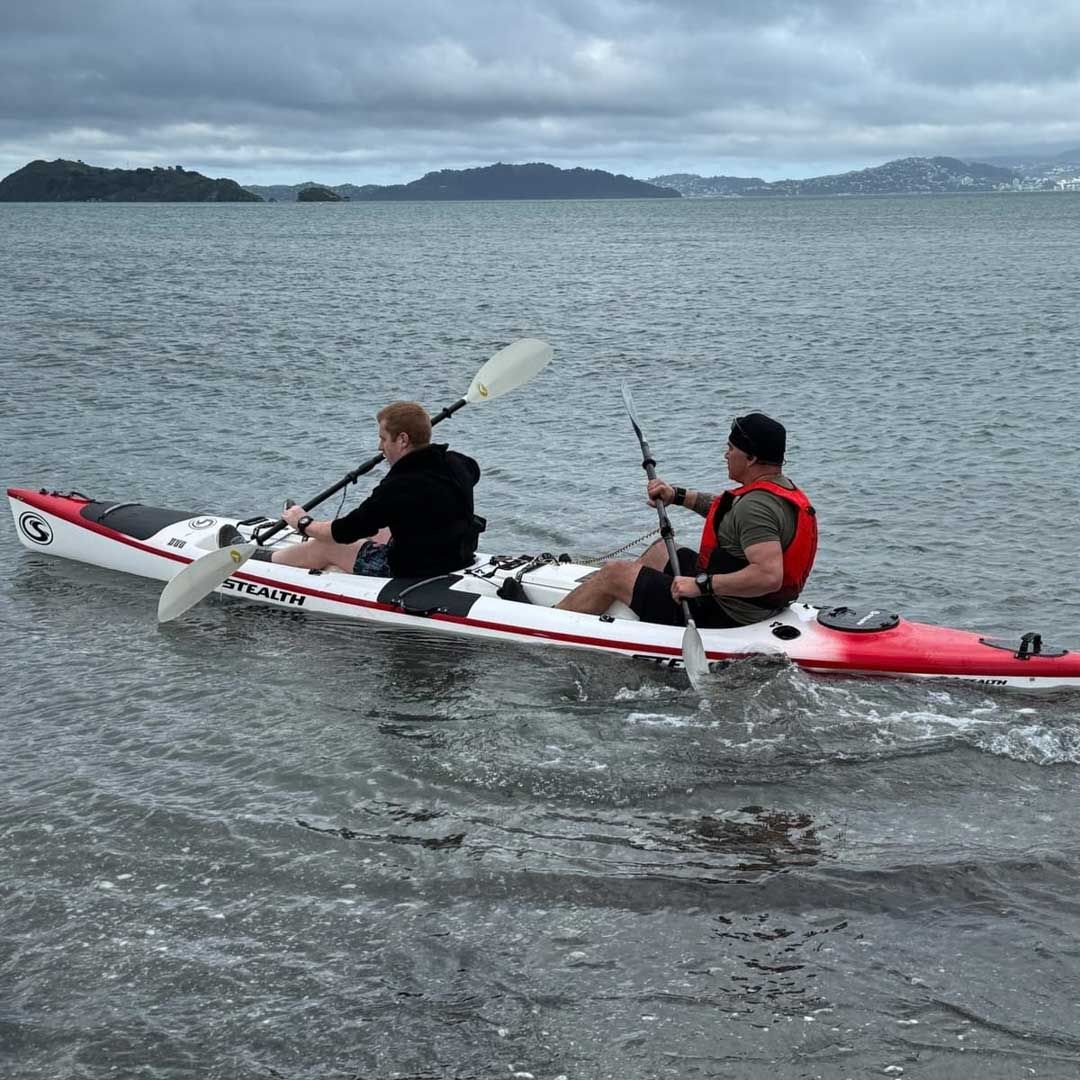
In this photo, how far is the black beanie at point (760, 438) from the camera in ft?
22.1

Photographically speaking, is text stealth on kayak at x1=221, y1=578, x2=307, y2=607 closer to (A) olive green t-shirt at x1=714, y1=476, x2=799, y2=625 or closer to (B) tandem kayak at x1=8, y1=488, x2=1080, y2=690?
(B) tandem kayak at x1=8, y1=488, x2=1080, y2=690

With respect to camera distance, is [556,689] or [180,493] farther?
[180,493]

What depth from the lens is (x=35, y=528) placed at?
33.7ft

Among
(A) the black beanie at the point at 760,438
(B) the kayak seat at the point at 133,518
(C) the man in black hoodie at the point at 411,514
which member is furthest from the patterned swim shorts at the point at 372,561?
(A) the black beanie at the point at 760,438

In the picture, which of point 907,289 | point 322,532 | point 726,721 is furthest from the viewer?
point 907,289

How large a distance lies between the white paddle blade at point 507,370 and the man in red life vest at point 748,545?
219cm

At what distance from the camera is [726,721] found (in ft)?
22.1

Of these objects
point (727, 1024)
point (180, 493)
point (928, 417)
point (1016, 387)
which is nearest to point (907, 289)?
point (1016, 387)

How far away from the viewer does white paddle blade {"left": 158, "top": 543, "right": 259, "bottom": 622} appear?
327 inches

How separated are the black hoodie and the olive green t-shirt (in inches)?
73.0

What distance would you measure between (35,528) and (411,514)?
415 cm

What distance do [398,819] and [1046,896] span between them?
2.79 meters

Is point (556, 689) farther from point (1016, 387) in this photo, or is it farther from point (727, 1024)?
point (1016, 387)

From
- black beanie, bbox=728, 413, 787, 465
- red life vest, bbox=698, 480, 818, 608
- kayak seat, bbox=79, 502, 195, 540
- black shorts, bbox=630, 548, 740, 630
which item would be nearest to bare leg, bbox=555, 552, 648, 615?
black shorts, bbox=630, 548, 740, 630
